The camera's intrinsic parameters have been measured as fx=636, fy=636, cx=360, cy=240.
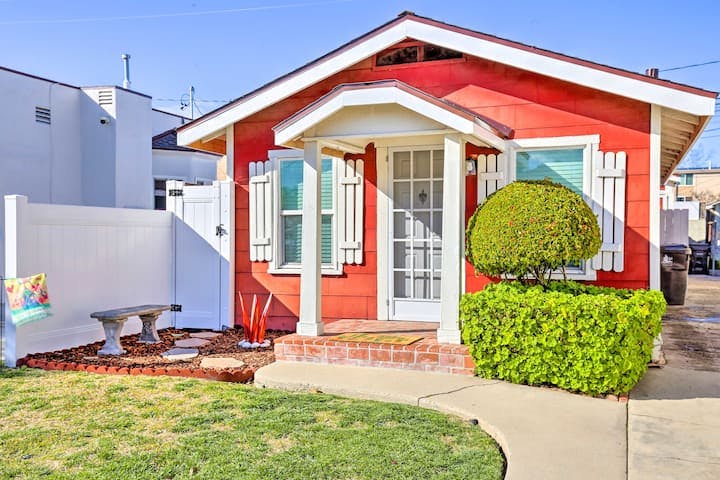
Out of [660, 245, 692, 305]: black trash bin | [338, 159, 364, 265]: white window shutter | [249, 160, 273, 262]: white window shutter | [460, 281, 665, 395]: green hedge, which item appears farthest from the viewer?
[660, 245, 692, 305]: black trash bin

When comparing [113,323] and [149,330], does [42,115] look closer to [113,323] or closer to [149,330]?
[149,330]

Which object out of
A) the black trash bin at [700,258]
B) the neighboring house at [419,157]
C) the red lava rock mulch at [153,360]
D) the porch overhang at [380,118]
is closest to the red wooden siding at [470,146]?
the neighboring house at [419,157]

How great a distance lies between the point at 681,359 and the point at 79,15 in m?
20.9

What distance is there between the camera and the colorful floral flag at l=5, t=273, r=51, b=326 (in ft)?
21.9

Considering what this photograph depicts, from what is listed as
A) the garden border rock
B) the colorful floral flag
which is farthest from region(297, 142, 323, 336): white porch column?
the colorful floral flag

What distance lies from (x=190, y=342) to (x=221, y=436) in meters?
3.87

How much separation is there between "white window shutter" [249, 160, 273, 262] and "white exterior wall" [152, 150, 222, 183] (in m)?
7.44

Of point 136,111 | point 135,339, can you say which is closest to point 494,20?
point 136,111

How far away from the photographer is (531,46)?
714cm

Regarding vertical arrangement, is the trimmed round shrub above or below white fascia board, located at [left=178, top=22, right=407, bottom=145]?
below

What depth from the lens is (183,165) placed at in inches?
618

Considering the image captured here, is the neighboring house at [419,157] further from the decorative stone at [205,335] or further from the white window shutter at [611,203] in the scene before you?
the decorative stone at [205,335]

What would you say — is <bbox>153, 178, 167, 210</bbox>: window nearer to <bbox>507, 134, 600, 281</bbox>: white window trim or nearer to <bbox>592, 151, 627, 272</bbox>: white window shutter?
<bbox>507, 134, 600, 281</bbox>: white window trim

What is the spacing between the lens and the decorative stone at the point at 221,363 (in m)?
6.69
